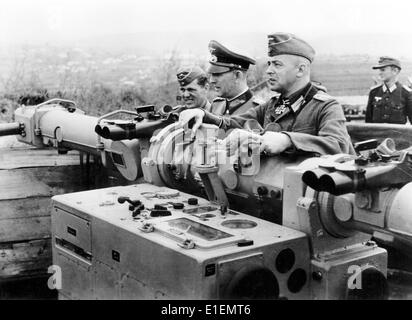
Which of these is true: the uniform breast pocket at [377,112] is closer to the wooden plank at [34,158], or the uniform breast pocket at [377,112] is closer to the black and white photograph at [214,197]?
the black and white photograph at [214,197]

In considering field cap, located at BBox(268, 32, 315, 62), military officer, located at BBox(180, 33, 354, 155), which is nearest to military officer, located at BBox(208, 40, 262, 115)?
military officer, located at BBox(180, 33, 354, 155)

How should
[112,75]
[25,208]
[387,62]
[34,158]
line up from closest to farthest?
[25,208] < [34,158] < [387,62] < [112,75]

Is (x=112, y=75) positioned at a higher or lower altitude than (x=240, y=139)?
lower

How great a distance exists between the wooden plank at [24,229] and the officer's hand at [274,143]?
3150 millimetres

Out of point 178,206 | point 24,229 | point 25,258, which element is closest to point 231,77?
point 178,206

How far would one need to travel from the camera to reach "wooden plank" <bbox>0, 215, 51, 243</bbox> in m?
5.72

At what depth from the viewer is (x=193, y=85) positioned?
540 centimetres

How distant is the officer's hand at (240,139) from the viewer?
3402mm

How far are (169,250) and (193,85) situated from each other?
268cm

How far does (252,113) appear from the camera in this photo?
Answer: 4.36 m

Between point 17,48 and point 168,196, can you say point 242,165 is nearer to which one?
point 168,196

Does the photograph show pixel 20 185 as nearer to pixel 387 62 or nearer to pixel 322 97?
pixel 322 97
